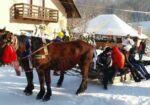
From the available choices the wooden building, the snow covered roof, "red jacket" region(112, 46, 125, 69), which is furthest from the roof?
"red jacket" region(112, 46, 125, 69)

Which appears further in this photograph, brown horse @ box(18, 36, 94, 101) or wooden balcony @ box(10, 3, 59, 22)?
wooden balcony @ box(10, 3, 59, 22)

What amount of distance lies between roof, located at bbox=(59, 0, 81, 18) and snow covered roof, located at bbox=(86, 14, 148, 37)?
8.93 meters

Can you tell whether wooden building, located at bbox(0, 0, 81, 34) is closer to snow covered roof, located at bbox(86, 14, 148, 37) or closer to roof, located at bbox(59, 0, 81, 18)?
roof, located at bbox(59, 0, 81, 18)

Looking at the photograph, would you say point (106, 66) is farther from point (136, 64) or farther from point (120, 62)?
point (136, 64)

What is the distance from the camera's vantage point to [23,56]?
33.6 ft

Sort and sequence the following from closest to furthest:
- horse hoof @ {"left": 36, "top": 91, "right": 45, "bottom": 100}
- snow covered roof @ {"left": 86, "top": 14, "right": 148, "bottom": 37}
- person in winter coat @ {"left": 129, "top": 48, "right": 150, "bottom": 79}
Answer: horse hoof @ {"left": 36, "top": 91, "right": 45, "bottom": 100} < person in winter coat @ {"left": 129, "top": 48, "right": 150, "bottom": 79} < snow covered roof @ {"left": 86, "top": 14, "right": 148, "bottom": 37}

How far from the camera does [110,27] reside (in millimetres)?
45594

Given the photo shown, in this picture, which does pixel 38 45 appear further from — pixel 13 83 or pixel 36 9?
pixel 36 9

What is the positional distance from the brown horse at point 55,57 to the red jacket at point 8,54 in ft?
1.18

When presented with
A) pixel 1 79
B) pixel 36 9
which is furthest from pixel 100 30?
pixel 1 79

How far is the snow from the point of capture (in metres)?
10.3

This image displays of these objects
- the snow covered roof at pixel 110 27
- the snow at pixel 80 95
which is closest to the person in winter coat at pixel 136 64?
the snow at pixel 80 95

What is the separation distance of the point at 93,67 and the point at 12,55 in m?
3.50

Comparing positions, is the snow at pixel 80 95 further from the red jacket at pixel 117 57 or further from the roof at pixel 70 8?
the roof at pixel 70 8
